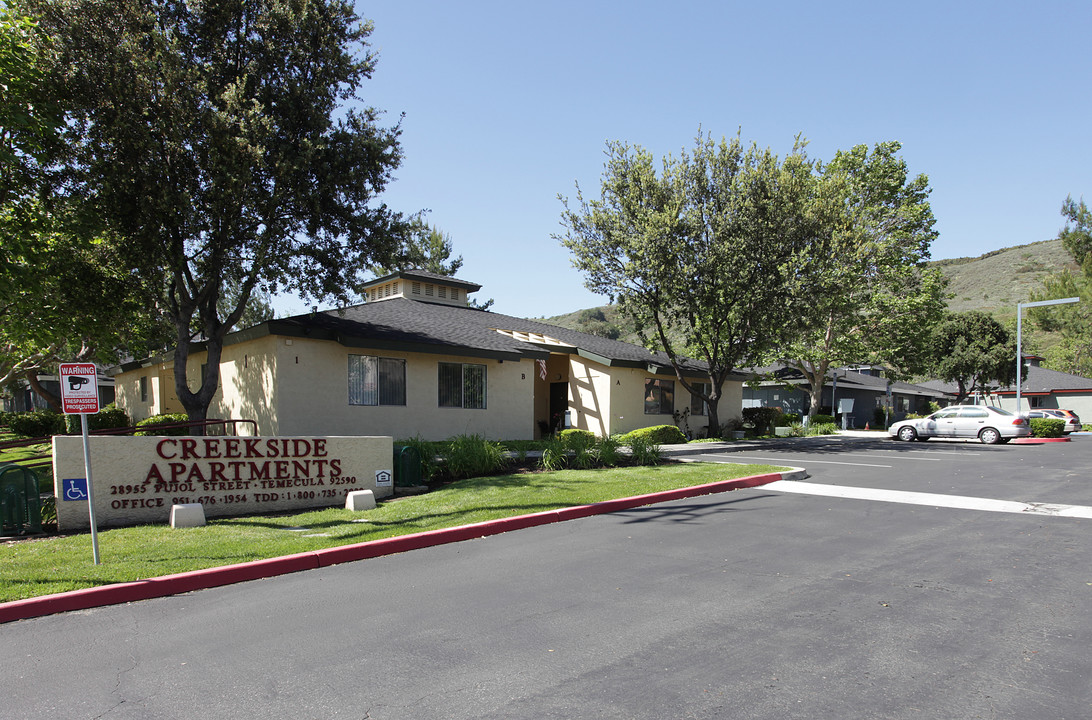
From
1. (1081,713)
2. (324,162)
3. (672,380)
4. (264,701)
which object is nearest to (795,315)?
(672,380)

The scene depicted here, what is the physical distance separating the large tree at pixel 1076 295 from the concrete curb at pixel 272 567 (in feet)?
219

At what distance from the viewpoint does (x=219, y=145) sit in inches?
548

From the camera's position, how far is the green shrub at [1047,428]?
29484 millimetres

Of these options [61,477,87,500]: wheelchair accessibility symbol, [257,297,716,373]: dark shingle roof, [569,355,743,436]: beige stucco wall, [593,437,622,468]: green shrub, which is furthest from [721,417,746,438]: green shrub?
[61,477,87,500]: wheelchair accessibility symbol

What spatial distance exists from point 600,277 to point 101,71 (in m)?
16.3

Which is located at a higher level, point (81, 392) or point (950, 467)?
point (81, 392)

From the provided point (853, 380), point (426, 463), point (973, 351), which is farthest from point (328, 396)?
point (973, 351)

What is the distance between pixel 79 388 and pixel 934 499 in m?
13.2

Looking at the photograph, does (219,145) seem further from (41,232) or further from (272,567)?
(272,567)

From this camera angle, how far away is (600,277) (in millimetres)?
24812

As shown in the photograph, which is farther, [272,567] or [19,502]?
[19,502]

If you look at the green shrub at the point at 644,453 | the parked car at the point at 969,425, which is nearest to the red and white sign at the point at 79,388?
the green shrub at the point at 644,453

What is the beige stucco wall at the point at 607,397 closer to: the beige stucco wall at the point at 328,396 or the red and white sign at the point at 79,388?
the beige stucco wall at the point at 328,396

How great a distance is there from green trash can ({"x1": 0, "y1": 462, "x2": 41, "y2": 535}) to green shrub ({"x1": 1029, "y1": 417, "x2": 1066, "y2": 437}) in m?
36.1
